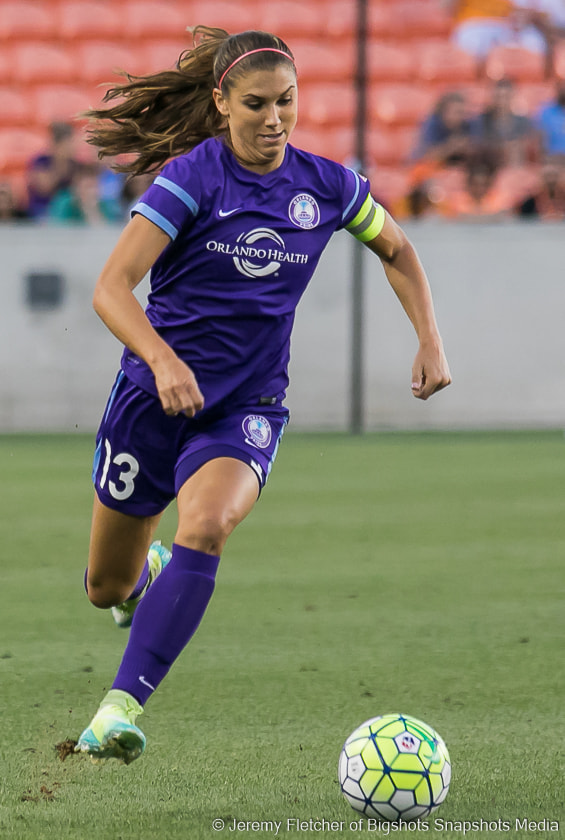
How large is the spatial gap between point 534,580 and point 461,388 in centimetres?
664

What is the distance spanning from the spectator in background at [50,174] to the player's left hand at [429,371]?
969 cm

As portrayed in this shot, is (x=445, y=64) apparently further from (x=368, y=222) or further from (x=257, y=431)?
(x=257, y=431)

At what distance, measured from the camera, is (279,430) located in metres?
4.16

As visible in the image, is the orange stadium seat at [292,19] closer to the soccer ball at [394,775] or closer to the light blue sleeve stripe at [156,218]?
the light blue sleeve stripe at [156,218]

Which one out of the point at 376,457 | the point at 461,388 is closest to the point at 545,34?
the point at 461,388

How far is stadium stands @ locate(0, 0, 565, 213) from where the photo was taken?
56.7ft

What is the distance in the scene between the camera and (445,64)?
17.6m

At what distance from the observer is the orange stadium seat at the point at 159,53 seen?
703 inches

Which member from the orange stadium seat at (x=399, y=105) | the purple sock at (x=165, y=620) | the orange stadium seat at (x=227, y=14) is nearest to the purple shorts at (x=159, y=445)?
the purple sock at (x=165, y=620)

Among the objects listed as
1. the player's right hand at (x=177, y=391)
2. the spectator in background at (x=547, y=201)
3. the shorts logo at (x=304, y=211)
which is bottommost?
the spectator in background at (x=547, y=201)

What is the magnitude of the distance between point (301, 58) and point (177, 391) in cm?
1509

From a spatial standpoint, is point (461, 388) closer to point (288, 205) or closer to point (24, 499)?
point (24, 499)

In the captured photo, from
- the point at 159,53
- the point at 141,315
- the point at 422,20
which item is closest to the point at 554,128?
the point at 422,20

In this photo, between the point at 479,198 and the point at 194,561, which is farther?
the point at 479,198
